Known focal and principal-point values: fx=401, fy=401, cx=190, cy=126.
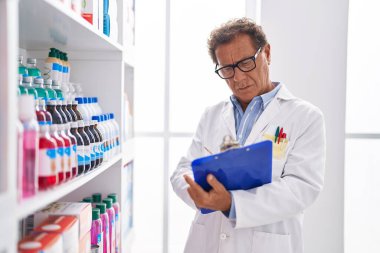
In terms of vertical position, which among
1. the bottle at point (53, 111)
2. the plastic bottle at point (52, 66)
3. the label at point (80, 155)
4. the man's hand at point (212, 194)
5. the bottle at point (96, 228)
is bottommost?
the bottle at point (96, 228)

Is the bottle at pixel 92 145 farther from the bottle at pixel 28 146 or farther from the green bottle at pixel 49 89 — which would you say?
the bottle at pixel 28 146

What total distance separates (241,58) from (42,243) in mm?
1141

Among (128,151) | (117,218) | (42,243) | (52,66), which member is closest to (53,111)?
(52,66)

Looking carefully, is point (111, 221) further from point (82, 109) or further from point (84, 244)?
point (82, 109)

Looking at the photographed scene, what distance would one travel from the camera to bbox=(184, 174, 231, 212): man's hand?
4.88 ft

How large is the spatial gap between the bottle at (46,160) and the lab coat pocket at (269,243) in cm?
96

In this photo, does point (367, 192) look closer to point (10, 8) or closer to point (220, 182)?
point (220, 182)

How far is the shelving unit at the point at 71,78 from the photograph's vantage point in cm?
76

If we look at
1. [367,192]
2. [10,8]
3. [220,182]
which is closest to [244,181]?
[220,182]

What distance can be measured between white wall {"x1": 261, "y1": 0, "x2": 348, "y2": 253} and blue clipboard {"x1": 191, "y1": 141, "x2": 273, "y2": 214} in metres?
1.61

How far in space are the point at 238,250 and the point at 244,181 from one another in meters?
0.37

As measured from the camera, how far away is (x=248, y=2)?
320 centimetres

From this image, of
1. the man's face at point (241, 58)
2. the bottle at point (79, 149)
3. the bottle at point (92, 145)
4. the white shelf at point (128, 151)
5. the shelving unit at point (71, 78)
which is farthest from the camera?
the white shelf at point (128, 151)

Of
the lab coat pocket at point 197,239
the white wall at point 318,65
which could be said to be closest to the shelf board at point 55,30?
the lab coat pocket at point 197,239
